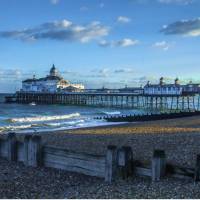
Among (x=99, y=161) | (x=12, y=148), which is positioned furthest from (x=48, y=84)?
(x=99, y=161)

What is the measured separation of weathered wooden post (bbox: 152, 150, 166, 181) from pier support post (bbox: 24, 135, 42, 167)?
118 inches

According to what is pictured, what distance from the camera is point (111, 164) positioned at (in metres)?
7.58

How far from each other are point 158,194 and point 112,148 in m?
1.58

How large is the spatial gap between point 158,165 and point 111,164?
3.15ft

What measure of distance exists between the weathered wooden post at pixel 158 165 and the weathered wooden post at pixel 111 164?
80 cm

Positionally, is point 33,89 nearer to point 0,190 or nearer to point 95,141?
point 95,141

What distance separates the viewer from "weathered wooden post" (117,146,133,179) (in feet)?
24.3

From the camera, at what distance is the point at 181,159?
32.9 ft

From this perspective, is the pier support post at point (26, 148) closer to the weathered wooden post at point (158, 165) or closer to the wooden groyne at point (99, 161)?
the wooden groyne at point (99, 161)

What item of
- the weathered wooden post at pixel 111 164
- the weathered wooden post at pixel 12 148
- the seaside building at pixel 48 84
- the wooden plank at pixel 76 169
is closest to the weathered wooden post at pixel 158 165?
the weathered wooden post at pixel 111 164

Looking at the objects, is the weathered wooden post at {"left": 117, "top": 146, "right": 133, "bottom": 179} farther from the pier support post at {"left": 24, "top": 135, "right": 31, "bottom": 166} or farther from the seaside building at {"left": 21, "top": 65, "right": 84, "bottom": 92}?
the seaside building at {"left": 21, "top": 65, "right": 84, "bottom": 92}

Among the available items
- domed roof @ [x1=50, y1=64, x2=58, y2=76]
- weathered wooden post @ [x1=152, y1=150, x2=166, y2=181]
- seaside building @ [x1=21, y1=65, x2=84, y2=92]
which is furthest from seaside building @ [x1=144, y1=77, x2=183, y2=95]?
weathered wooden post @ [x1=152, y1=150, x2=166, y2=181]

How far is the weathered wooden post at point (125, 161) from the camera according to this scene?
7.41 metres

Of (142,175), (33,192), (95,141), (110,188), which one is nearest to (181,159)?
(142,175)
